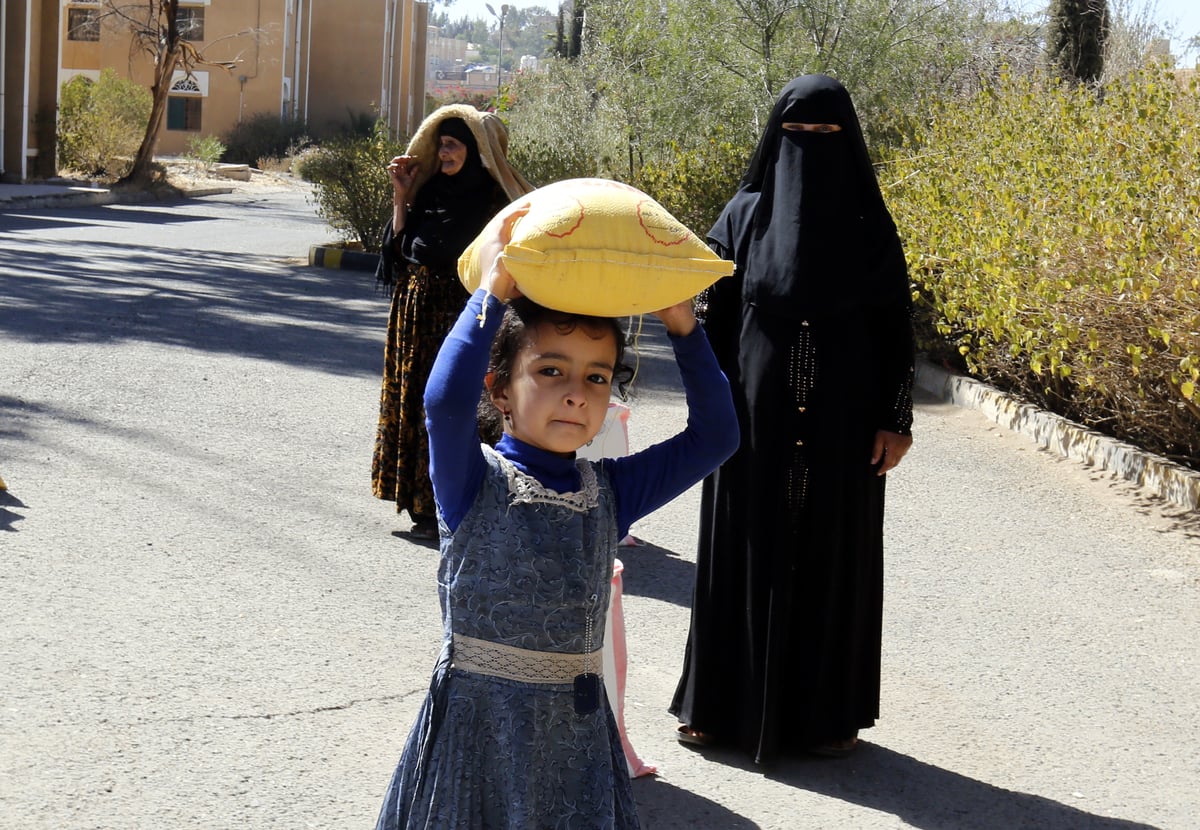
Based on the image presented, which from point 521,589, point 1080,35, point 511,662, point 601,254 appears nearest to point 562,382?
point 601,254

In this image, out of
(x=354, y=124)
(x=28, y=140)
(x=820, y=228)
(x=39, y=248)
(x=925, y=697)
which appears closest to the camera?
(x=820, y=228)

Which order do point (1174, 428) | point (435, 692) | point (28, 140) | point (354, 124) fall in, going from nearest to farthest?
point (435, 692)
point (1174, 428)
point (28, 140)
point (354, 124)

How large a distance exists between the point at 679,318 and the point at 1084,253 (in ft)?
20.9

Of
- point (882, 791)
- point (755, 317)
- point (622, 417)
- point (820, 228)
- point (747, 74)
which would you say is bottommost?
point (882, 791)

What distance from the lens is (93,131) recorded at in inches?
1387

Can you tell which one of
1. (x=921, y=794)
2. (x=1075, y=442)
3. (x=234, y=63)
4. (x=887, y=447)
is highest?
(x=234, y=63)

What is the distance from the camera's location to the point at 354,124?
5950cm

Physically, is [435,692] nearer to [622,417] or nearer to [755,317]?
[755,317]

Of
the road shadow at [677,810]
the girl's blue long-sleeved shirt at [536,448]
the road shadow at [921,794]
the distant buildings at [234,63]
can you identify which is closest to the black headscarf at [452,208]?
the road shadow at [921,794]

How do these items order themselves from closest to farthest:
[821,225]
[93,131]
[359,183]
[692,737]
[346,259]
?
[821,225]
[692,737]
[359,183]
[346,259]
[93,131]

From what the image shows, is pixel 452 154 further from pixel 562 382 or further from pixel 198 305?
pixel 198 305

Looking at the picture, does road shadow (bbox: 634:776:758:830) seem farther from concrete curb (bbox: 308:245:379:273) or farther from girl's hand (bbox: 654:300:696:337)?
concrete curb (bbox: 308:245:379:273)

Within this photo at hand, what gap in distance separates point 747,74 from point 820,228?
13400 millimetres

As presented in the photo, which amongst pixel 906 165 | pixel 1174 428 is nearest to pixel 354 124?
pixel 906 165
